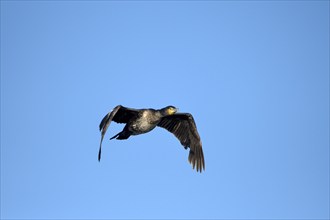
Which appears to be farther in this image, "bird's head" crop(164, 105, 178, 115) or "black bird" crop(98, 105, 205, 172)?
"bird's head" crop(164, 105, 178, 115)

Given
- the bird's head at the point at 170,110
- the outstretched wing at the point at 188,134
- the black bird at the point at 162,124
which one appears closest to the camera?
the black bird at the point at 162,124

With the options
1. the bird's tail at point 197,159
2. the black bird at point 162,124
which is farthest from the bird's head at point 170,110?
the bird's tail at point 197,159

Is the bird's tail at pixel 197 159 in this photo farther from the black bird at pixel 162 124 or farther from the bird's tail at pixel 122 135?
the bird's tail at pixel 122 135

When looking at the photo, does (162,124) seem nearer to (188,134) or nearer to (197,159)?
(188,134)

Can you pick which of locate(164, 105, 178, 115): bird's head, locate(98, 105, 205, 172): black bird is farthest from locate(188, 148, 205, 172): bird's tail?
locate(164, 105, 178, 115): bird's head

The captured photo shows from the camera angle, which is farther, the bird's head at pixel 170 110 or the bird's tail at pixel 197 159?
the bird's tail at pixel 197 159

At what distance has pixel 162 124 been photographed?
82.7ft

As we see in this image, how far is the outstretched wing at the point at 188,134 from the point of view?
24.9 meters

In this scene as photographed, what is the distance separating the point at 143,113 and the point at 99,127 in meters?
2.64

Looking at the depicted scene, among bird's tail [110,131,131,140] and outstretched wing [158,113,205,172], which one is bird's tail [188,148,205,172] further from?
bird's tail [110,131,131,140]

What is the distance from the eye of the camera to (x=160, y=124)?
25281 millimetres

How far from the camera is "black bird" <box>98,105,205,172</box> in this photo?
22.8 metres

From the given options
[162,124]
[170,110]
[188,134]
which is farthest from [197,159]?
[170,110]
